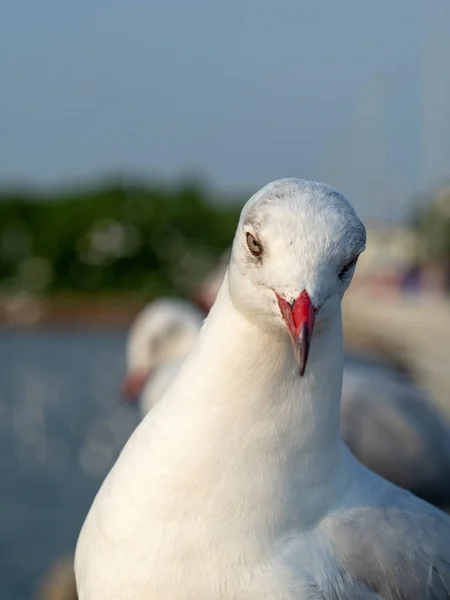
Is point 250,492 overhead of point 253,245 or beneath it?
beneath

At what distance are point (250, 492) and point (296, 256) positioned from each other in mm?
555

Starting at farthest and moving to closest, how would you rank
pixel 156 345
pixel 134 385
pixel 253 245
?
pixel 156 345 < pixel 134 385 < pixel 253 245

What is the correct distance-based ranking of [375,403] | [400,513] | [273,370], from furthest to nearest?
[375,403] < [400,513] < [273,370]

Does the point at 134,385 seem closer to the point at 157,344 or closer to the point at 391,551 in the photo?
the point at 157,344

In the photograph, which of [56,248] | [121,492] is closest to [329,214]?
[121,492]

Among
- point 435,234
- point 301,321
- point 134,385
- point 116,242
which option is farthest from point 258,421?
point 116,242

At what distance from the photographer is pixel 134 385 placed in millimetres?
7293

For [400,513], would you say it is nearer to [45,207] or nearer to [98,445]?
[98,445]

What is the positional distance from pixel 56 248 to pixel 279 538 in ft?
120

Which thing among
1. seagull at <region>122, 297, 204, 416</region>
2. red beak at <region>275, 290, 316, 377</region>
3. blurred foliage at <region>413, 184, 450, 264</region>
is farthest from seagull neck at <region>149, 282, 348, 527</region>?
blurred foliage at <region>413, 184, 450, 264</region>

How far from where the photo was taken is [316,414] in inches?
96.7

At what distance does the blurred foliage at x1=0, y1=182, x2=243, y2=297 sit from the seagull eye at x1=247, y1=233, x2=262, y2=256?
3448 cm

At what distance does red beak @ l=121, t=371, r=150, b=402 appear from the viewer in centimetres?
723

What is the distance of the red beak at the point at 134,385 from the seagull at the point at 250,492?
467 cm
